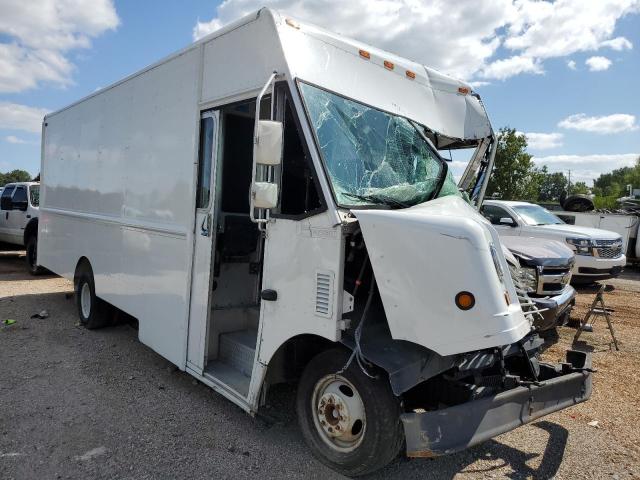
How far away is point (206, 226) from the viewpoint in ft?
13.7

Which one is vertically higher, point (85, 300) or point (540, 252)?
point (540, 252)

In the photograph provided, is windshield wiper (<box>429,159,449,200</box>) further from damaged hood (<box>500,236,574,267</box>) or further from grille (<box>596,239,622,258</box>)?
grille (<box>596,239,622,258</box>)

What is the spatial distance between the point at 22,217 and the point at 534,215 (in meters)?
12.3

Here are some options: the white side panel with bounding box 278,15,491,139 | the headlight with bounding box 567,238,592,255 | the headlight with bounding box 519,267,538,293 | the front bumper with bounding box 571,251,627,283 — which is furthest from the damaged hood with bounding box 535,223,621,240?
the white side panel with bounding box 278,15,491,139

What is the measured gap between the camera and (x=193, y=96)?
174 inches

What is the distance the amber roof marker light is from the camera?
8.68ft

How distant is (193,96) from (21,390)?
10.5ft

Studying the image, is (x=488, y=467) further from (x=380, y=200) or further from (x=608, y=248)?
(x=608, y=248)

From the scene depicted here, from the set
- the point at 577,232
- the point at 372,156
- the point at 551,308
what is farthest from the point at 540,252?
the point at 577,232

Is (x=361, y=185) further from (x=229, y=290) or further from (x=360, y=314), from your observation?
(x=229, y=290)

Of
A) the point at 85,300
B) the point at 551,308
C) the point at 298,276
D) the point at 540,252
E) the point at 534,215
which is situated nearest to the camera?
the point at 298,276

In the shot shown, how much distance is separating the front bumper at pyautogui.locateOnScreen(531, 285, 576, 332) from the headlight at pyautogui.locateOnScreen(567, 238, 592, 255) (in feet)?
15.3

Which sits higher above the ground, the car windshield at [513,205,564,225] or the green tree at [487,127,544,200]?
the green tree at [487,127,544,200]

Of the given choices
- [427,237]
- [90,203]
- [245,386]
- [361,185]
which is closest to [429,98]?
[361,185]
